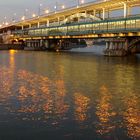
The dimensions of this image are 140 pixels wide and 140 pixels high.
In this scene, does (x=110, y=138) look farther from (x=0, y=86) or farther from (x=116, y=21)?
(x=116, y=21)

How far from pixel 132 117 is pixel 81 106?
207 inches

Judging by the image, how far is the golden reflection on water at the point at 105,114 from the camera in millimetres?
24434

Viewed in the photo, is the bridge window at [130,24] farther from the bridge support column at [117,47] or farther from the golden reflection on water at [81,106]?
the golden reflection on water at [81,106]

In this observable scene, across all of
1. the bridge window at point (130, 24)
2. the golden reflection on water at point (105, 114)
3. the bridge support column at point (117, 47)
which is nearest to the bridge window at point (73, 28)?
the bridge support column at point (117, 47)

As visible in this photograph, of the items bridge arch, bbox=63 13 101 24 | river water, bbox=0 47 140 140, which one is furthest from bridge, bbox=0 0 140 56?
river water, bbox=0 47 140 140

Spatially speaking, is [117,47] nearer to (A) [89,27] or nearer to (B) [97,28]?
(B) [97,28]

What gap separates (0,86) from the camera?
4316cm

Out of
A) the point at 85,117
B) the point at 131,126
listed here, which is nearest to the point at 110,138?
the point at 131,126

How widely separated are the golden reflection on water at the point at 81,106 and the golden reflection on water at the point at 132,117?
3.16m

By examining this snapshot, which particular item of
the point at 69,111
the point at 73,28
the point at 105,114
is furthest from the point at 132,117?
the point at 73,28

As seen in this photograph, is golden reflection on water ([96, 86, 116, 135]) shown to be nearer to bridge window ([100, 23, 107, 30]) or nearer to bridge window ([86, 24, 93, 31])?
bridge window ([100, 23, 107, 30])

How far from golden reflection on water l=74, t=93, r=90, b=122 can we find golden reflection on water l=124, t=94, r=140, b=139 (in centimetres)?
316

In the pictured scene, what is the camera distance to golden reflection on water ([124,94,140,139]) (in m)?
23.5

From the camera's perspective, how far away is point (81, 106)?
31188 millimetres
